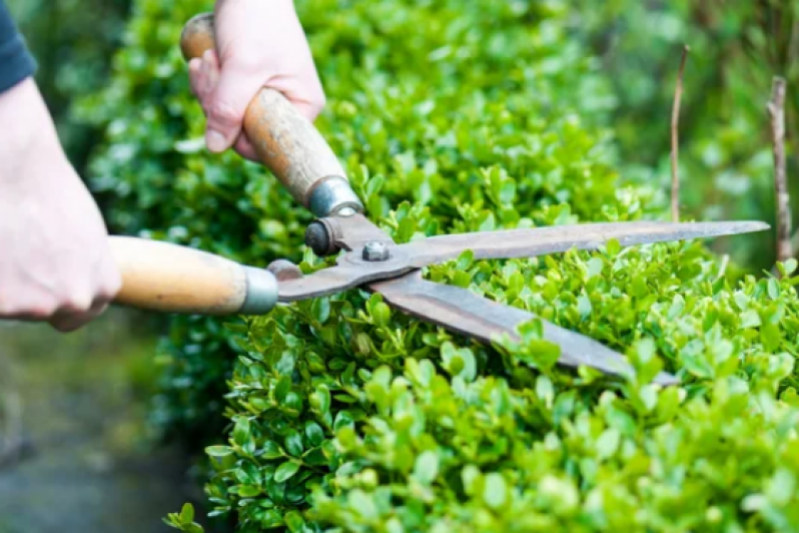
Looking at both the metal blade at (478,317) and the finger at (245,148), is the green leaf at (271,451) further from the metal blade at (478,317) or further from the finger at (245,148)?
the finger at (245,148)

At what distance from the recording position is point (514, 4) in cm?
432

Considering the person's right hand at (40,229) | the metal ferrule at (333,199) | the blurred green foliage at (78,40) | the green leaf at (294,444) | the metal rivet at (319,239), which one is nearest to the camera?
the person's right hand at (40,229)

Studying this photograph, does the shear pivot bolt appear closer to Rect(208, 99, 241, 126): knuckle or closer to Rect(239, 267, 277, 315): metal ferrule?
Rect(239, 267, 277, 315): metal ferrule

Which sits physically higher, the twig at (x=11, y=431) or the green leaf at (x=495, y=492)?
the green leaf at (x=495, y=492)

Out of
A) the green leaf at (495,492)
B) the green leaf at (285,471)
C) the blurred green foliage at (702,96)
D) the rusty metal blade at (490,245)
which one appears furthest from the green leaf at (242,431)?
the blurred green foliage at (702,96)

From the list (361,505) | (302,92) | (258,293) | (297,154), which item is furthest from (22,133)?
(302,92)

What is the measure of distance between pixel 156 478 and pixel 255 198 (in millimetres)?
2027

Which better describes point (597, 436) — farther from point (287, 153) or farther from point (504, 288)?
point (287, 153)

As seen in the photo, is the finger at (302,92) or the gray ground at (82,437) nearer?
the finger at (302,92)

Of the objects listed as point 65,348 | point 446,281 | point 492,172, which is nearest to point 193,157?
point 492,172

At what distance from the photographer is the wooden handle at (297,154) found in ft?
7.54

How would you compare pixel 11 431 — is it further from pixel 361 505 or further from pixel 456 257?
pixel 361 505

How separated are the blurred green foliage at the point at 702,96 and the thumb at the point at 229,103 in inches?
69.9

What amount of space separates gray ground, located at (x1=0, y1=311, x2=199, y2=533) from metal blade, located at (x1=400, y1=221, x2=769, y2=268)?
246 cm
